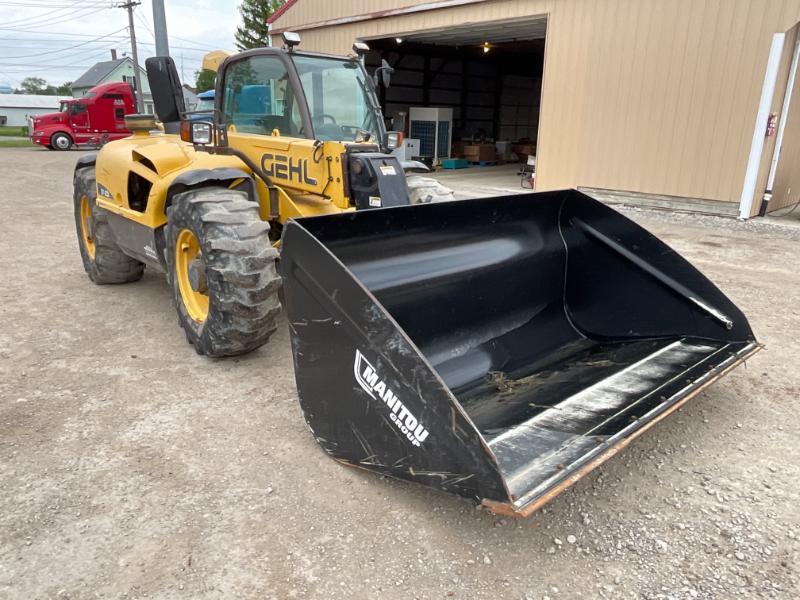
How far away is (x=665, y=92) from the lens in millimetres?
9289

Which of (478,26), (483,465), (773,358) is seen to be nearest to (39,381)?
(483,465)

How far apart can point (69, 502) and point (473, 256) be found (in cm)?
223

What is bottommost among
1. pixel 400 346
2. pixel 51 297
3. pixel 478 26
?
pixel 51 297

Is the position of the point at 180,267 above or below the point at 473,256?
below

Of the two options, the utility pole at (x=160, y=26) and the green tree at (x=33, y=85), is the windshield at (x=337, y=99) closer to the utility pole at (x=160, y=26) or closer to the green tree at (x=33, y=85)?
the utility pole at (x=160, y=26)

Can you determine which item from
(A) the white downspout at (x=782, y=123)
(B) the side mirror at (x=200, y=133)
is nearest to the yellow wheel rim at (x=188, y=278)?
(B) the side mirror at (x=200, y=133)

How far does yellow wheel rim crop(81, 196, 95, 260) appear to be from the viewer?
223 inches

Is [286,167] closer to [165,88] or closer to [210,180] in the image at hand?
[210,180]

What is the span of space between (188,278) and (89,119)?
23363 mm

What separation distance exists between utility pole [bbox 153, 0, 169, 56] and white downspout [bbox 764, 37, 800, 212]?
871cm

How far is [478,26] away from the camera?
11875 mm

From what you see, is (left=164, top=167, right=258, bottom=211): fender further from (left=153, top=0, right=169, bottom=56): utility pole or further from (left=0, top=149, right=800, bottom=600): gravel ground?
(left=153, top=0, right=169, bottom=56): utility pole

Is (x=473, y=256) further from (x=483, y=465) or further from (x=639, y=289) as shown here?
(x=483, y=465)

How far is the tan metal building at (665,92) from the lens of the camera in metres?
8.52
